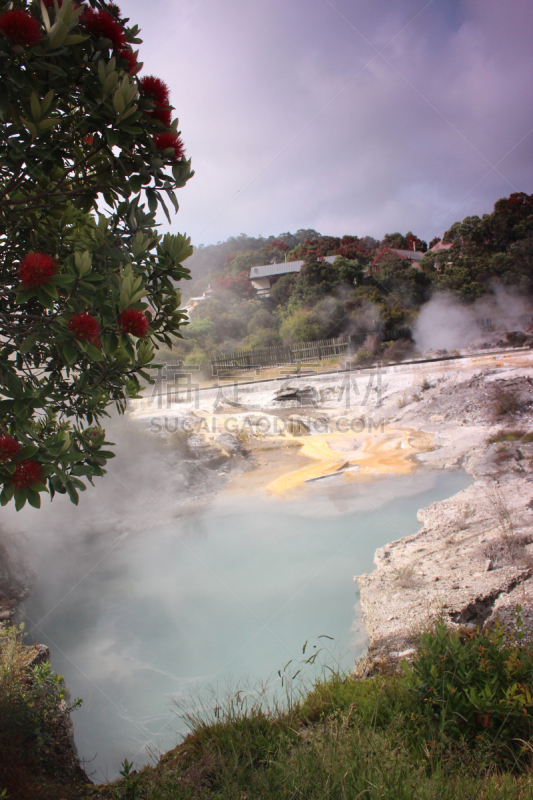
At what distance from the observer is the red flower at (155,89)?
88cm

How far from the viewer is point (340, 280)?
8945 mm

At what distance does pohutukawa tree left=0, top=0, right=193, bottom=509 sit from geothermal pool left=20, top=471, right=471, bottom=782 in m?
2.08

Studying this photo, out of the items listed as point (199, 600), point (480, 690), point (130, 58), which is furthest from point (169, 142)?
point (199, 600)

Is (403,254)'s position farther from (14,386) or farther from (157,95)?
(14,386)

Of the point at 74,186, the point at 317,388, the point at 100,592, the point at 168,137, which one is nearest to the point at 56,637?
the point at 100,592

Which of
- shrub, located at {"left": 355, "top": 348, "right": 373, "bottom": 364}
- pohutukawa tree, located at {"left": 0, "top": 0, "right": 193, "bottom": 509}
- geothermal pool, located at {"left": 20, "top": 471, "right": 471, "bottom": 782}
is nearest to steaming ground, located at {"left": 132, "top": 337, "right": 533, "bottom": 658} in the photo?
geothermal pool, located at {"left": 20, "top": 471, "right": 471, "bottom": 782}

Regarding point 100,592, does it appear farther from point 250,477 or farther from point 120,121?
point 120,121

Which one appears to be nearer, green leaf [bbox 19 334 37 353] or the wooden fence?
green leaf [bbox 19 334 37 353]

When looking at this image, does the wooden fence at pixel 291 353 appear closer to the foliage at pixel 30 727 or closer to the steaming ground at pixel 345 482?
the steaming ground at pixel 345 482

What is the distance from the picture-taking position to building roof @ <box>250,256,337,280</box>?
9719 mm

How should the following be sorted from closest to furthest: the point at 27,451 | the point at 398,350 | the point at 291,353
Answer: the point at 27,451
the point at 398,350
the point at 291,353

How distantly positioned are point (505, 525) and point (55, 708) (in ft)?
11.0

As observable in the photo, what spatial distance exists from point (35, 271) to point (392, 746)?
68.5 inches

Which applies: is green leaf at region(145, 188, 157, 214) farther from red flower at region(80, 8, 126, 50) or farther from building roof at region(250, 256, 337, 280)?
building roof at region(250, 256, 337, 280)
